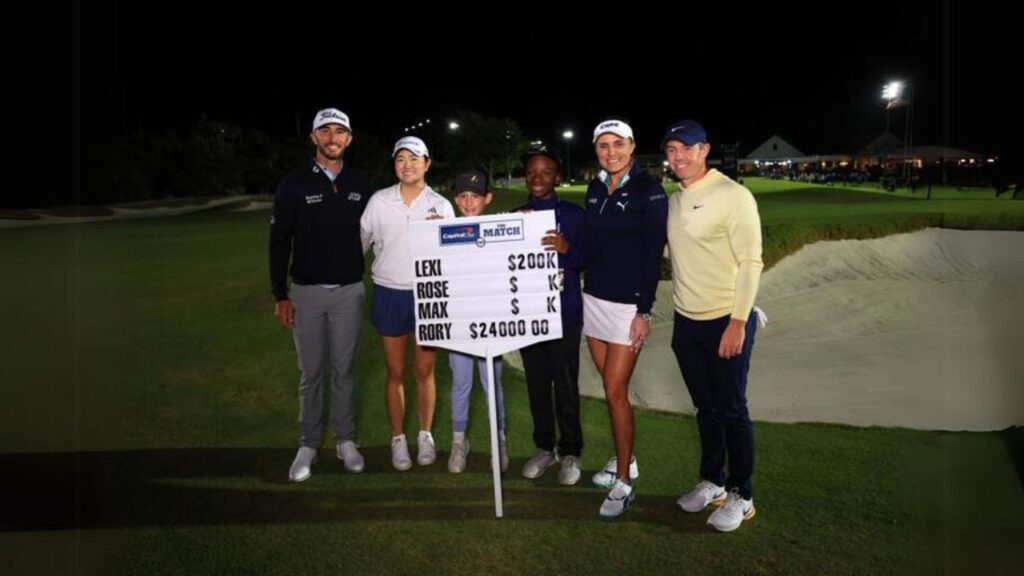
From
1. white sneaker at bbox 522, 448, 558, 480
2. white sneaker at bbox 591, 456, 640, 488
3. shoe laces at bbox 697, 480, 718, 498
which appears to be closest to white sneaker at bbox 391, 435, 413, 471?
white sneaker at bbox 522, 448, 558, 480

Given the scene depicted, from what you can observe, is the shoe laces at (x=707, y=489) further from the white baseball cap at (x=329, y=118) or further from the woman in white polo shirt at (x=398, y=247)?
the white baseball cap at (x=329, y=118)

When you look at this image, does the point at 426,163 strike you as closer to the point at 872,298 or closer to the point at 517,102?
the point at 872,298

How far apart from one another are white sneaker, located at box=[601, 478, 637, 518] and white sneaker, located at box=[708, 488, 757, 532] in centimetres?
54

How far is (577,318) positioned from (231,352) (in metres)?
6.08

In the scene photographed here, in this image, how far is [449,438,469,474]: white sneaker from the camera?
5.88m

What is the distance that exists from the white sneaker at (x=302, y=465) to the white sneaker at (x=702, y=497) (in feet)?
8.99

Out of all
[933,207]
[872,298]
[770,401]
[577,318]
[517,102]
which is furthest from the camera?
[517,102]

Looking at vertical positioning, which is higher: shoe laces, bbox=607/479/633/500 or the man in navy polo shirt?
the man in navy polo shirt

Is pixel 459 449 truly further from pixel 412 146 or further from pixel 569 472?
pixel 412 146

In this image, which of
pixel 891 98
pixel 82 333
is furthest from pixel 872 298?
pixel 891 98

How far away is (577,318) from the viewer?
226 inches

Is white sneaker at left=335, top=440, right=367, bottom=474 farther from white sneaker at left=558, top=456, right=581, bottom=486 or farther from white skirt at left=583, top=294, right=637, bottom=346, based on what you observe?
white skirt at left=583, top=294, right=637, bottom=346

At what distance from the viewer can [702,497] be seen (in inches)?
202

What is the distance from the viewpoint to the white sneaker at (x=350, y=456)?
19.5 ft
